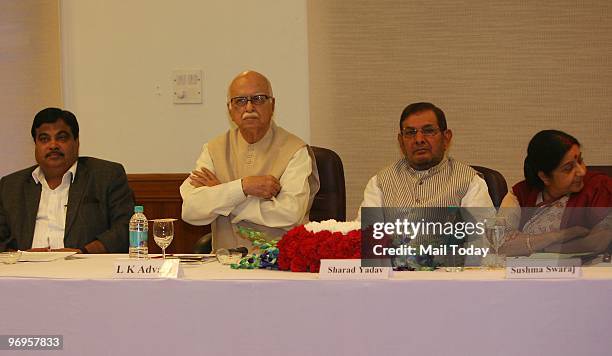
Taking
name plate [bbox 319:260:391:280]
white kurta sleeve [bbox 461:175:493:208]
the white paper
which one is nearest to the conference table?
name plate [bbox 319:260:391:280]

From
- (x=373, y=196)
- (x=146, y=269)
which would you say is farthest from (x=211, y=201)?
(x=146, y=269)

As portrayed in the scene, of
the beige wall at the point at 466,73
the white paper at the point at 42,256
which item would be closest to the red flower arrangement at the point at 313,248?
the white paper at the point at 42,256

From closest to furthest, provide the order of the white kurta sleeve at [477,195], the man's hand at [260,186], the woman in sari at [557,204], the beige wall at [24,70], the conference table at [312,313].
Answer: the conference table at [312,313], the woman in sari at [557,204], the white kurta sleeve at [477,195], the man's hand at [260,186], the beige wall at [24,70]

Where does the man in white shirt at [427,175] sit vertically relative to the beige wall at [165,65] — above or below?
below

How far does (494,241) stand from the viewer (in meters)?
2.86

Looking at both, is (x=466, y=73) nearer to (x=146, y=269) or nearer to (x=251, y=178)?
(x=251, y=178)

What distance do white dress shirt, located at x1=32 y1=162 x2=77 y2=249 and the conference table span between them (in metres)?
1.50

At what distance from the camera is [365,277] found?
102 inches

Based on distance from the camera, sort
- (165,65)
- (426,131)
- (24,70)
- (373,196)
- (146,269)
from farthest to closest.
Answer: (24,70)
(165,65)
(373,196)
(426,131)
(146,269)

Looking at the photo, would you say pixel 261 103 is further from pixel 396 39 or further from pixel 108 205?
pixel 396 39

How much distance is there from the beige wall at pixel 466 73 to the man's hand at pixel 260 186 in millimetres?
1303

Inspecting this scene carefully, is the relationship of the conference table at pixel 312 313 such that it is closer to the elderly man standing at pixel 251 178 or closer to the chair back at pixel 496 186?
the chair back at pixel 496 186

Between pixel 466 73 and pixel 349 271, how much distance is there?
2.94 m

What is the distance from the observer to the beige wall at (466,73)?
5215mm
